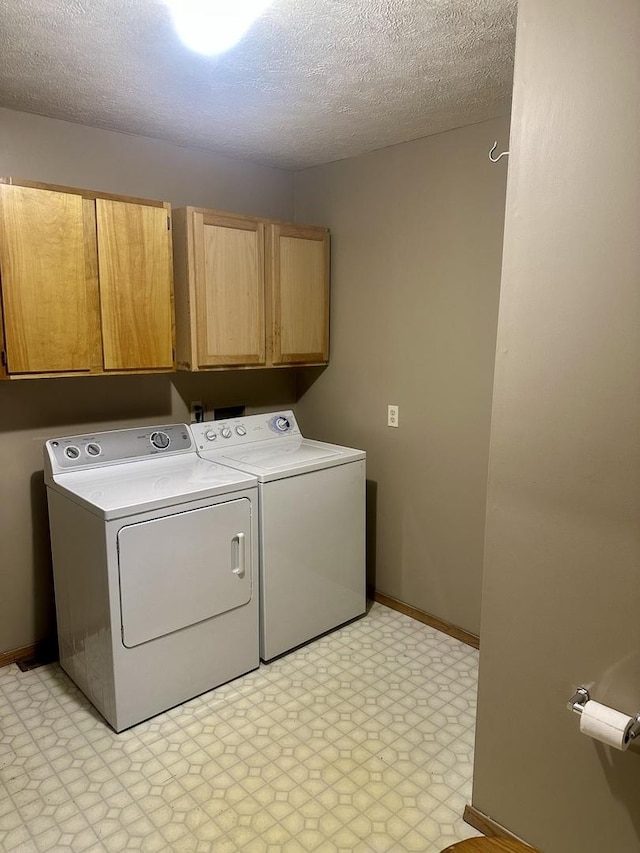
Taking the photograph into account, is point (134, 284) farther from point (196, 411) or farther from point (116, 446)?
point (196, 411)

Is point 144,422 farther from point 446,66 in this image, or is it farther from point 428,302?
point 446,66

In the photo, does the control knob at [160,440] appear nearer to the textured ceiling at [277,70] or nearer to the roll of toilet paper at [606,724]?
the textured ceiling at [277,70]

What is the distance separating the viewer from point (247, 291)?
2.85 metres

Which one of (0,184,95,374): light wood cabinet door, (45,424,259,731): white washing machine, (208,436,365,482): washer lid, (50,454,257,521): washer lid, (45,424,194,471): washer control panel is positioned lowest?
(45,424,259,731): white washing machine

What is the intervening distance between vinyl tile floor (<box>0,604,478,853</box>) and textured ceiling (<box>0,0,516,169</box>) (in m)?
2.37

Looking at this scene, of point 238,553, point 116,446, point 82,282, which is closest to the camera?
point 82,282

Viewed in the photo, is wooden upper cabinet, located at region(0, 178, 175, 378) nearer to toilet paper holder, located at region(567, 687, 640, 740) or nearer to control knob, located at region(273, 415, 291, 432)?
control knob, located at region(273, 415, 291, 432)

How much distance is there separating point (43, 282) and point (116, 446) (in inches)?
30.0

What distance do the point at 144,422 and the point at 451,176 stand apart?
1.86 metres

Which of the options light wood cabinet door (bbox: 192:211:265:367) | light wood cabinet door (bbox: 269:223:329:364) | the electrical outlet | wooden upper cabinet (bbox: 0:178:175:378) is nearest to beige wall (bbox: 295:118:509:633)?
light wood cabinet door (bbox: 269:223:329:364)

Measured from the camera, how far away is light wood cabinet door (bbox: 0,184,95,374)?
2172mm

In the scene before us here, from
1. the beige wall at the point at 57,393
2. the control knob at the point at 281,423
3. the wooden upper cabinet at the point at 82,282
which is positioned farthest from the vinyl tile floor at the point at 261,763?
the wooden upper cabinet at the point at 82,282

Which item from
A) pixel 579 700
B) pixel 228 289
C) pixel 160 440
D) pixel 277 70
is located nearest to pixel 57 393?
pixel 160 440

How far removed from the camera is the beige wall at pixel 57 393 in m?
Result: 2.49
